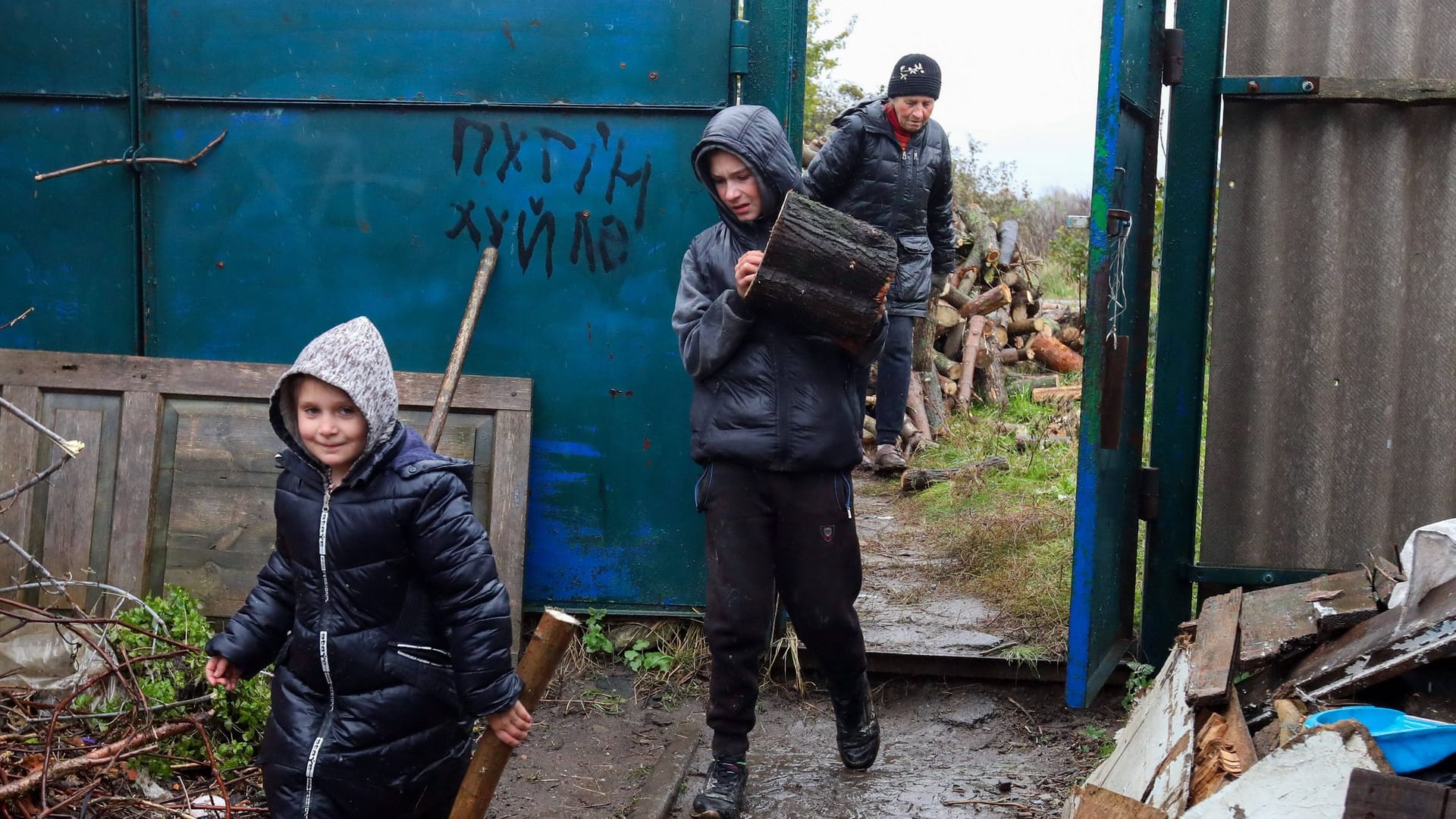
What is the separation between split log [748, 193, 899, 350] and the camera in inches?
136

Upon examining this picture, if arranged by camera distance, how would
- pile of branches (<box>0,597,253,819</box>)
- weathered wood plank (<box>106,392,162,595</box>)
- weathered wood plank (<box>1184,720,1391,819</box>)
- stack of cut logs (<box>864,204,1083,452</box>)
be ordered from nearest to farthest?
weathered wood plank (<box>1184,720,1391,819</box>) → pile of branches (<box>0,597,253,819</box>) → weathered wood plank (<box>106,392,162,595</box>) → stack of cut logs (<box>864,204,1083,452</box>)

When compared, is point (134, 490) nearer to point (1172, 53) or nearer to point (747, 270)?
point (747, 270)

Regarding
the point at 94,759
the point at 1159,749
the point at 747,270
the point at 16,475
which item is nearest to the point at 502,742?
the point at 94,759

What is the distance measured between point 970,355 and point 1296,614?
714cm

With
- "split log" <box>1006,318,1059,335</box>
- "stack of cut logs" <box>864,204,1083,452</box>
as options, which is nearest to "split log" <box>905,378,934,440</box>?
"stack of cut logs" <box>864,204,1083,452</box>

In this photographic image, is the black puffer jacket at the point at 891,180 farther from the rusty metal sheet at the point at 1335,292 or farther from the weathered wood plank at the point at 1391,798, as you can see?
the weathered wood plank at the point at 1391,798

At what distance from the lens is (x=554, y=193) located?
16.0 ft

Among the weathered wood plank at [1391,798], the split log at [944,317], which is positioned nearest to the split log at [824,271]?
the weathered wood plank at [1391,798]

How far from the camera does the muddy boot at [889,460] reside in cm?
797

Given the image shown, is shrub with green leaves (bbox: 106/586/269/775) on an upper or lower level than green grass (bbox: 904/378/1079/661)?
lower

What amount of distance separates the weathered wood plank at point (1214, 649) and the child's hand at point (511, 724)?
1.69 metres

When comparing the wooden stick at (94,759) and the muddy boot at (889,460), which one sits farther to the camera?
the muddy boot at (889,460)

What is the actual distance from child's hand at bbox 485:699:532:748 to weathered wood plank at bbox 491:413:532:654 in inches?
70.3

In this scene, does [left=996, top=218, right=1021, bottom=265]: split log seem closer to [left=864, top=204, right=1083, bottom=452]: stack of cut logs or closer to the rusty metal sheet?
[left=864, top=204, right=1083, bottom=452]: stack of cut logs
